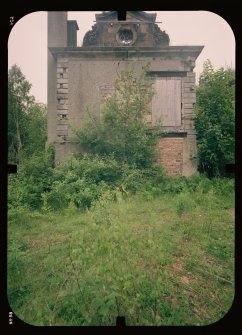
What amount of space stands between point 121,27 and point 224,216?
8857 mm

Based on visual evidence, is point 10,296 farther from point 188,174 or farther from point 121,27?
point 121,27

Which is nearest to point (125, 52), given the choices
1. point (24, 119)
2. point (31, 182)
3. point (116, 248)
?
point (24, 119)

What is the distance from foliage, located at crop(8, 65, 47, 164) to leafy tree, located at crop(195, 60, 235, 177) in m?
5.41

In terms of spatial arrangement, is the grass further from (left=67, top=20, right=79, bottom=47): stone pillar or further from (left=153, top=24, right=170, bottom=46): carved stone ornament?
(left=67, top=20, right=79, bottom=47): stone pillar

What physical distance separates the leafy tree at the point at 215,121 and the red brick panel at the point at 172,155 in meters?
0.67

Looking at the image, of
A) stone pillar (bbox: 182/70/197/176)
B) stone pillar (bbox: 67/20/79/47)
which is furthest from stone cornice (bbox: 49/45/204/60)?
stone pillar (bbox: 67/20/79/47)

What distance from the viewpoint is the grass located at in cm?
294

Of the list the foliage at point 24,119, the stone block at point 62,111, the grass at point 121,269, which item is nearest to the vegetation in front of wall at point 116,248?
the grass at point 121,269

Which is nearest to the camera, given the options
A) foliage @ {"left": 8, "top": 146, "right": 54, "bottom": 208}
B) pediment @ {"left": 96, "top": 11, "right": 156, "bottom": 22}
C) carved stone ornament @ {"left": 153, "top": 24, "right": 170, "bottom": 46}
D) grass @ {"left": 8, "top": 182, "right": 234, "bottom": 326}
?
grass @ {"left": 8, "top": 182, "right": 234, "bottom": 326}

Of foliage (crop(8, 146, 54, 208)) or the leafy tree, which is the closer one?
foliage (crop(8, 146, 54, 208))

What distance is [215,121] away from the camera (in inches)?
369

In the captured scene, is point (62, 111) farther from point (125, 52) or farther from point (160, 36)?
point (160, 36)

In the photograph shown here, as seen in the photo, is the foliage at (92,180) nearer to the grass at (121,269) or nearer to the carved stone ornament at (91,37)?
the grass at (121,269)

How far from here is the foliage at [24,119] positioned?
30.1 feet
